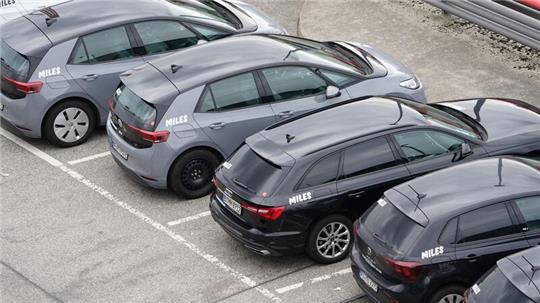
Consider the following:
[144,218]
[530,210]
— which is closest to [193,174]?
[144,218]

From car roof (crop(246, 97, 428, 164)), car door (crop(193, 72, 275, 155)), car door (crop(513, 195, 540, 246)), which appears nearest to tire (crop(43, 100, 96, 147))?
car door (crop(193, 72, 275, 155))

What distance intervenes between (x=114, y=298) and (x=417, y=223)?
346cm

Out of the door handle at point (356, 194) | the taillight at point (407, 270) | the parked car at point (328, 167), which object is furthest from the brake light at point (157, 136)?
the taillight at point (407, 270)

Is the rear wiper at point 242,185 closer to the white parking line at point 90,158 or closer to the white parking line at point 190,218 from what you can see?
the white parking line at point 190,218

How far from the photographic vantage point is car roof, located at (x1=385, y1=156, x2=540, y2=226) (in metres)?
11.4

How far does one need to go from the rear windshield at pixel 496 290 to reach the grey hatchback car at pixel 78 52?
690 cm

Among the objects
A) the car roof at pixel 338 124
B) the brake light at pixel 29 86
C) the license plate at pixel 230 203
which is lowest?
the license plate at pixel 230 203

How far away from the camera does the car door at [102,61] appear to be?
15516 mm

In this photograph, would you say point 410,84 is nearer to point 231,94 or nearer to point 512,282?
point 231,94

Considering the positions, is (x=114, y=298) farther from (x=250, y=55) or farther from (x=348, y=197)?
(x=250, y=55)

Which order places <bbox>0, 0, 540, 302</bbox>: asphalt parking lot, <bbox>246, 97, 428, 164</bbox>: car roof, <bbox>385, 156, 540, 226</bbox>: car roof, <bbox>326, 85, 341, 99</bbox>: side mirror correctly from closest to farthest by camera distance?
1. <bbox>385, 156, 540, 226</bbox>: car roof
2. <bbox>0, 0, 540, 302</bbox>: asphalt parking lot
3. <bbox>246, 97, 428, 164</bbox>: car roof
4. <bbox>326, 85, 341, 99</bbox>: side mirror

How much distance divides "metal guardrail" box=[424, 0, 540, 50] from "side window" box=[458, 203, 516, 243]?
6057mm

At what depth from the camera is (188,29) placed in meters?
16.0

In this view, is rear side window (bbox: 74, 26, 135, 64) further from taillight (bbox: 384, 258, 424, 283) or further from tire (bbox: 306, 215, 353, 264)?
taillight (bbox: 384, 258, 424, 283)
